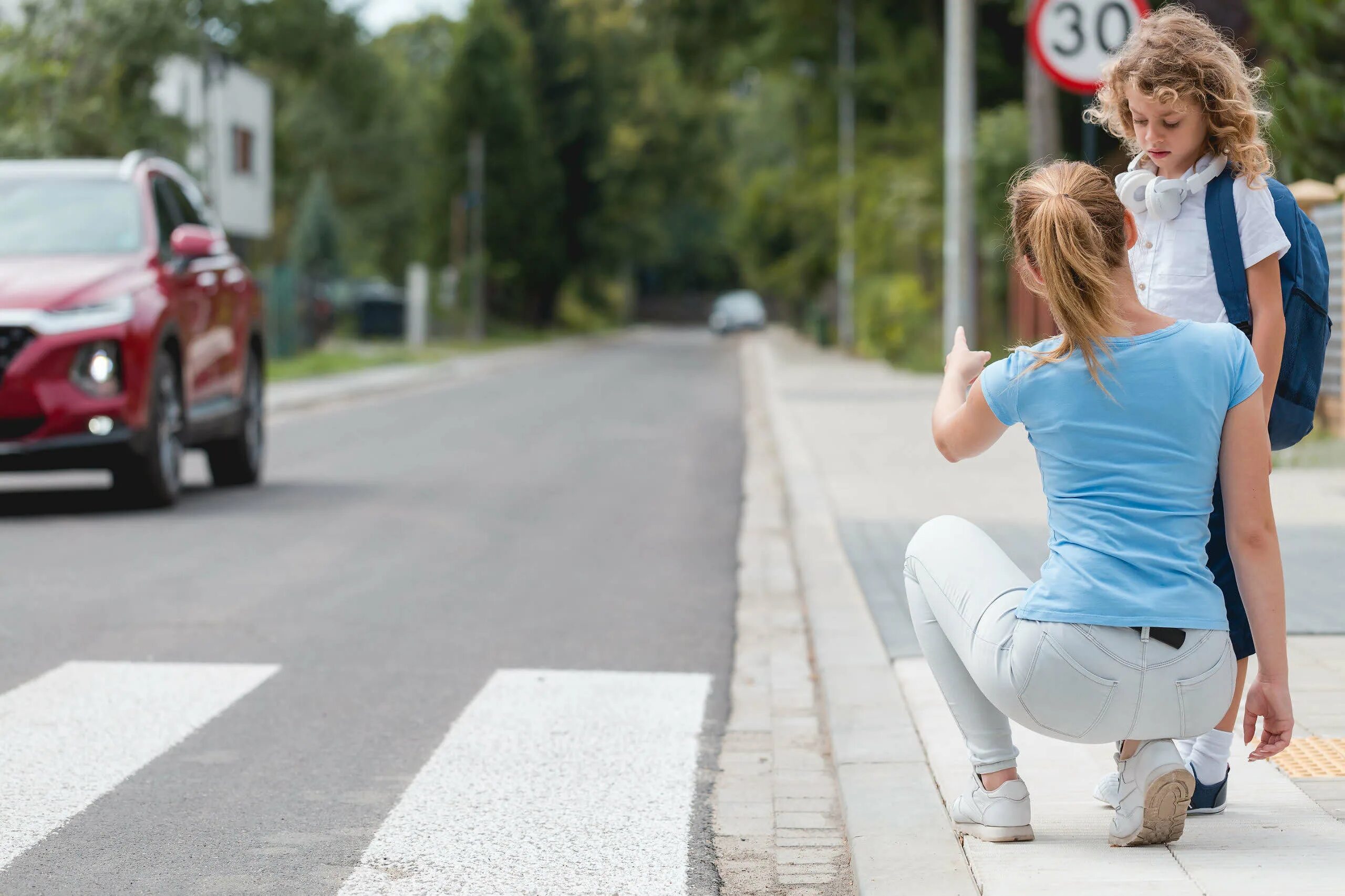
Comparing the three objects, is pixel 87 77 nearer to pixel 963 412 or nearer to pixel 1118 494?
pixel 963 412

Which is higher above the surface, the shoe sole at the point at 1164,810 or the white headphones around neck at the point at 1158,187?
the white headphones around neck at the point at 1158,187

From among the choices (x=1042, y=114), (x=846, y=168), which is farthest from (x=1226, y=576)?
(x=846, y=168)

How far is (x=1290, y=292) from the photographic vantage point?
3992mm

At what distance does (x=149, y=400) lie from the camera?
10.3 meters

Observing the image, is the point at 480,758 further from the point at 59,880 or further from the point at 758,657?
the point at 758,657

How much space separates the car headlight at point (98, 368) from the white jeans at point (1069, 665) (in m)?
7.20

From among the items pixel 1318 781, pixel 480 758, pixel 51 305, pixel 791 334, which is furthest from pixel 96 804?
pixel 791 334

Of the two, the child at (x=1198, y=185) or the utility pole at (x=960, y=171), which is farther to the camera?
the utility pole at (x=960, y=171)

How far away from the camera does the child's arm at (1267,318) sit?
392 centimetres

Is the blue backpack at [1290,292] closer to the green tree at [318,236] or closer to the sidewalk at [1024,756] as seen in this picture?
the sidewalk at [1024,756]

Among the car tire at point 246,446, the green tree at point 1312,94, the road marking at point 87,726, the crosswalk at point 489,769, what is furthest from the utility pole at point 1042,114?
the road marking at point 87,726

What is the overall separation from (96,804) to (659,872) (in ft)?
4.87

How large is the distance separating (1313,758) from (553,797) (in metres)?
1.92

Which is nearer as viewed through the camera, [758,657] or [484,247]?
[758,657]
